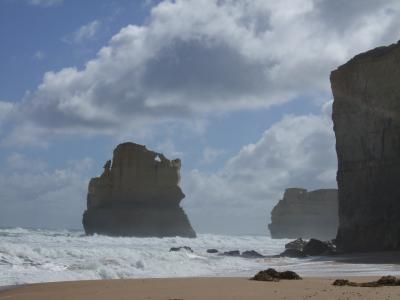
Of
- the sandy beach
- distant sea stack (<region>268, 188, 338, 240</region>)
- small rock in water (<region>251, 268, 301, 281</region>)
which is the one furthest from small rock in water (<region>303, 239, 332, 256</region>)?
distant sea stack (<region>268, 188, 338, 240</region>)

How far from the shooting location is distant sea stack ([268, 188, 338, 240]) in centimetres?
9422

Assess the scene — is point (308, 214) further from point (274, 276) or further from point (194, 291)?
point (194, 291)

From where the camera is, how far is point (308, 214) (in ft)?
312

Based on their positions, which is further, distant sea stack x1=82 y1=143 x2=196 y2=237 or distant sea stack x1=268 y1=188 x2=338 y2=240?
distant sea stack x1=268 y1=188 x2=338 y2=240

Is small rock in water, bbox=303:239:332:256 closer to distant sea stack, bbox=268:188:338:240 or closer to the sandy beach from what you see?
the sandy beach

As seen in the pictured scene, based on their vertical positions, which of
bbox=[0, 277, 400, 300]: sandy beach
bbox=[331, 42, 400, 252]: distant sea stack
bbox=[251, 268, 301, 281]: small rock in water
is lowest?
bbox=[0, 277, 400, 300]: sandy beach

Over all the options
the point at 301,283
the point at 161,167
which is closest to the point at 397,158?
the point at 301,283

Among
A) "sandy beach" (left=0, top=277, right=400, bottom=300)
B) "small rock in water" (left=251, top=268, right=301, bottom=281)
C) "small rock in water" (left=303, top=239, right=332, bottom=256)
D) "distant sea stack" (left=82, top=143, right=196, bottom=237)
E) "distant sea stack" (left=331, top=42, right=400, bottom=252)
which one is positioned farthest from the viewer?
"distant sea stack" (left=82, top=143, right=196, bottom=237)

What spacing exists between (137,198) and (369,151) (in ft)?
167

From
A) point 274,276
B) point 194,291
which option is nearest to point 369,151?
point 274,276

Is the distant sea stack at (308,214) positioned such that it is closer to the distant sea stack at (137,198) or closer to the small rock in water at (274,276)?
the distant sea stack at (137,198)

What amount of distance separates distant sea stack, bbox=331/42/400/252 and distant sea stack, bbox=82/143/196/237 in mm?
46820

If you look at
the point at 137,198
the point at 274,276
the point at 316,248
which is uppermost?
the point at 137,198

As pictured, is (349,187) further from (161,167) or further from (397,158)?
(161,167)
